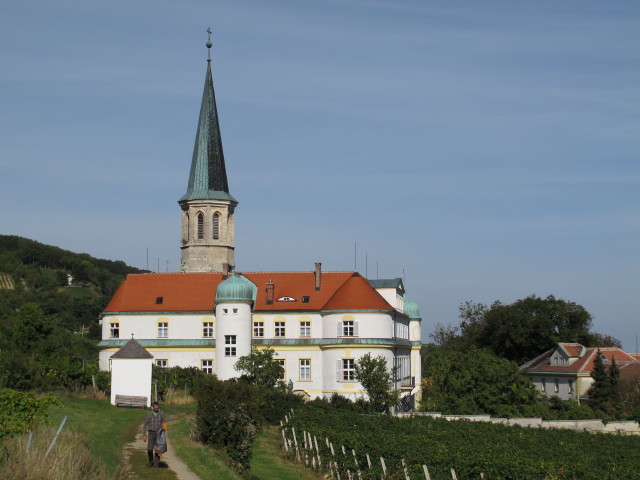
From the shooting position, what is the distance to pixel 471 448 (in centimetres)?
3184

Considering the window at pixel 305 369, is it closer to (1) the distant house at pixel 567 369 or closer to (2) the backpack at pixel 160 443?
(1) the distant house at pixel 567 369

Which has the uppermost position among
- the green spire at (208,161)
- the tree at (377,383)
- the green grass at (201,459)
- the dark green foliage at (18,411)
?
the green spire at (208,161)

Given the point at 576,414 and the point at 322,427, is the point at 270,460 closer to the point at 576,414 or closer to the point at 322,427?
the point at 322,427

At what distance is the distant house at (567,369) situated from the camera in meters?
76.6

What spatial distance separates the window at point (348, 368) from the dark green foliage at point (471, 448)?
12.6m

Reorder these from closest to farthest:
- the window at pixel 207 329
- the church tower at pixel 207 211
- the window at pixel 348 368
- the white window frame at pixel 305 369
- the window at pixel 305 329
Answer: the window at pixel 348 368, the white window frame at pixel 305 369, the window at pixel 305 329, the window at pixel 207 329, the church tower at pixel 207 211

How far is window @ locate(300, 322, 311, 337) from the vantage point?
62969 millimetres

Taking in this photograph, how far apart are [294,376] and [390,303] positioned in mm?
9126

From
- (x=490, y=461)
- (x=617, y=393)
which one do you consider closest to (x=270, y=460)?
(x=490, y=461)

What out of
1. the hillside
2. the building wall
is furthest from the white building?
the hillside

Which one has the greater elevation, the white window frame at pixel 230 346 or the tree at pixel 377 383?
the white window frame at pixel 230 346

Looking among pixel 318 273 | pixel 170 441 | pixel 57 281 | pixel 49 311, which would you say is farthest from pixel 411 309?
pixel 57 281

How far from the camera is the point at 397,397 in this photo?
5569 centimetres

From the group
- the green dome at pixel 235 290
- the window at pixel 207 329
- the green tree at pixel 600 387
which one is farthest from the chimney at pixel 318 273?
the green tree at pixel 600 387
